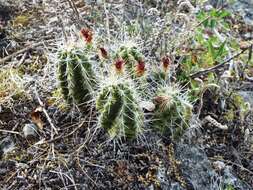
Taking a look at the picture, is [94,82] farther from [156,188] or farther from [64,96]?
[156,188]

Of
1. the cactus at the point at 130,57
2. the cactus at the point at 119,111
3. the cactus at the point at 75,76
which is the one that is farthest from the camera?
the cactus at the point at 130,57

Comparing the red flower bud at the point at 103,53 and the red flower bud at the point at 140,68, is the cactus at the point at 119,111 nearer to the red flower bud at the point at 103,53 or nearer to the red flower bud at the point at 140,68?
the red flower bud at the point at 140,68

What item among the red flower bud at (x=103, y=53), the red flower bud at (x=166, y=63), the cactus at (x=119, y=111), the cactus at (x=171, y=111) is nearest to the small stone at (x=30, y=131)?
the cactus at (x=119, y=111)

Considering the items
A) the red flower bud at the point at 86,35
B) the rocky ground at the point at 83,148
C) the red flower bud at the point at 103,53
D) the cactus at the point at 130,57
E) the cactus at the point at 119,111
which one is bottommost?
the rocky ground at the point at 83,148

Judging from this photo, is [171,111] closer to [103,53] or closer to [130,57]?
[130,57]

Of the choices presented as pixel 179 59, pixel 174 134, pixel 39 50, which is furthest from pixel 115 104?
pixel 39 50

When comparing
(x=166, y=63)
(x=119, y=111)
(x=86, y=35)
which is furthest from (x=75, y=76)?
(x=166, y=63)
